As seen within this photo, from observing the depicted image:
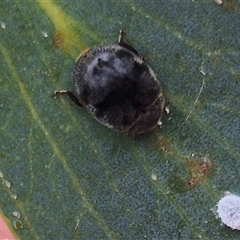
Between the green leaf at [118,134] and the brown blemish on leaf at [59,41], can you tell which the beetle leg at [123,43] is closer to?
the green leaf at [118,134]

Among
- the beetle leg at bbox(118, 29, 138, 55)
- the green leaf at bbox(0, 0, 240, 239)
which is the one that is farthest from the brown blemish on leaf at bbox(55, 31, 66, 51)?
the beetle leg at bbox(118, 29, 138, 55)

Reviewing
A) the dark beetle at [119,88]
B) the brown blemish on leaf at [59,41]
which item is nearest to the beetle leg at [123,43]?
the dark beetle at [119,88]

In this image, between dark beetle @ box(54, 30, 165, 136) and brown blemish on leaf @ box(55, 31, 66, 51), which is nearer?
dark beetle @ box(54, 30, 165, 136)

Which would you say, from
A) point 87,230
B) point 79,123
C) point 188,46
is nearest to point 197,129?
point 188,46

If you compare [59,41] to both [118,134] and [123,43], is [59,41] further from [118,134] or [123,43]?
[118,134]

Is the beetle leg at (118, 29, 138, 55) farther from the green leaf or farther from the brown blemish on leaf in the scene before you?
the brown blemish on leaf

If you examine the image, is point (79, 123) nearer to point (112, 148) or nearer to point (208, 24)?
point (112, 148)
